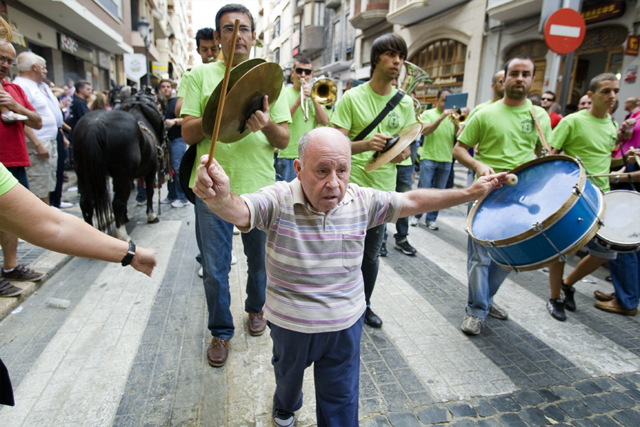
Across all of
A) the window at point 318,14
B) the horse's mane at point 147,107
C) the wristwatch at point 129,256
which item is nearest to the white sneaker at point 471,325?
the wristwatch at point 129,256

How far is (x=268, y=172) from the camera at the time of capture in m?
2.65

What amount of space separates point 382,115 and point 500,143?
42.9 inches

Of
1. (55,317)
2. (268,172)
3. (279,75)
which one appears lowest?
(55,317)

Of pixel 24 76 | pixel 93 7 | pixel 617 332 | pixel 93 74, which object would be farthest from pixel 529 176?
pixel 93 74

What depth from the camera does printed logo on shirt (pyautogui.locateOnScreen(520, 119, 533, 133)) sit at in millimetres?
3271

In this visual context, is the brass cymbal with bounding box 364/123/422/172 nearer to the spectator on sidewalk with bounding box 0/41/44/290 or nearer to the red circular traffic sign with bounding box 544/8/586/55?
the spectator on sidewalk with bounding box 0/41/44/290

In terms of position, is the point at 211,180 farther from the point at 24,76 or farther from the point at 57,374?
the point at 24,76

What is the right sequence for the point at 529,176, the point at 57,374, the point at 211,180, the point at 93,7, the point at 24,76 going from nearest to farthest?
1. the point at 211,180
2. the point at 57,374
3. the point at 529,176
4. the point at 24,76
5. the point at 93,7

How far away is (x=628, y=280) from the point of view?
359 centimetres

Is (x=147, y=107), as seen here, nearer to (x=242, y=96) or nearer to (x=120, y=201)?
(x=120, y=201)

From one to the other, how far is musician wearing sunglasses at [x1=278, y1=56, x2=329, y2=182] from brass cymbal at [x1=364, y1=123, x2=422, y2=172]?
7.83 feet

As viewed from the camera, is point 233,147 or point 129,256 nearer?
point 129,256

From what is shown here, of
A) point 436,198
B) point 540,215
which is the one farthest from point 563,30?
point 436,198

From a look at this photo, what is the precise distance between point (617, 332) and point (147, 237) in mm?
5495
